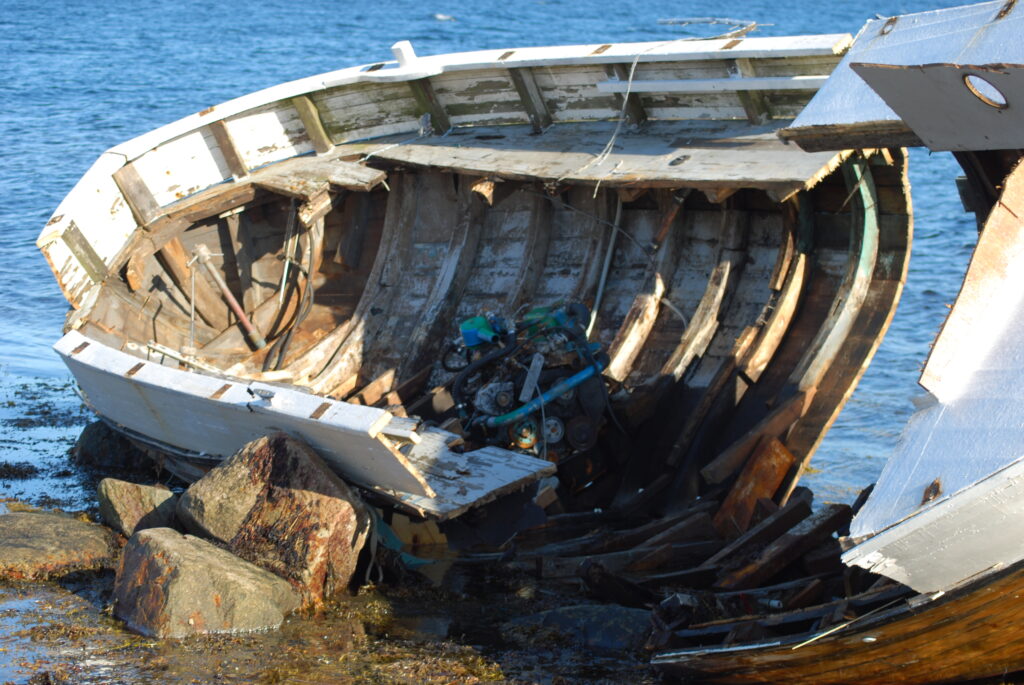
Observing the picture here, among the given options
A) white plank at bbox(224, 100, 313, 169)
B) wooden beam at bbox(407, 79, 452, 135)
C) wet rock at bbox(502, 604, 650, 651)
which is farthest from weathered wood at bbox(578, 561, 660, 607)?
white plank at bbox(224, 100, 313, 169)

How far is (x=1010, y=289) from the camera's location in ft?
16.5

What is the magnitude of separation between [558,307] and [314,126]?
3.26 metres

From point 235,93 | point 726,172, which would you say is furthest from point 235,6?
point 726,172

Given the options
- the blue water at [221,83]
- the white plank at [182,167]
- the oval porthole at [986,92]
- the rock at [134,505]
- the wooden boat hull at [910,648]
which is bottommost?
the blue water at [221,83]

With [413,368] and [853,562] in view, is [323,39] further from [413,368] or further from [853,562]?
[853,562]

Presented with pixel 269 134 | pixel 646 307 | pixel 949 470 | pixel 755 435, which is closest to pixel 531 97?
pixel 646 307

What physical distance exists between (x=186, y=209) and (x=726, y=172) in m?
4.45

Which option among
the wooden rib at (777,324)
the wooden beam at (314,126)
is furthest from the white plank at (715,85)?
the wooden beam at (314,126)

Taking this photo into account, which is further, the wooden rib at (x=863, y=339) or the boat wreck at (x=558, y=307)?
the wooden rib at (x=863, y=339)

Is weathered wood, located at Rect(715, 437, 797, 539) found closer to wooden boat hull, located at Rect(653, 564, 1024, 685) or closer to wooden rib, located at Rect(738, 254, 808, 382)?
wooden rib, located at Rect(738, 254, 808, 382)

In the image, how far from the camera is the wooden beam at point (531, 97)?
9547 mm

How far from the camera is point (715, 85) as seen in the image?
331 inches

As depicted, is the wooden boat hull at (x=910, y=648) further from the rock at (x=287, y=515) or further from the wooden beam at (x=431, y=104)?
the wooden beam at (x=431, y=104)

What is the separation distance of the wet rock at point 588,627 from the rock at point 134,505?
2.27 meters
